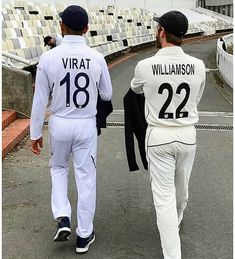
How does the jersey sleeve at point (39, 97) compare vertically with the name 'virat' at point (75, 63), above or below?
below

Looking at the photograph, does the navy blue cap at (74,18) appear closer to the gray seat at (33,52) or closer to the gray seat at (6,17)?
the gray seat at (33,52)

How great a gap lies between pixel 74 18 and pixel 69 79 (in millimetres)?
470

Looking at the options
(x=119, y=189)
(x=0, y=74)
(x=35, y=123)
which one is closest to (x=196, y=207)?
(x=119, y=189)

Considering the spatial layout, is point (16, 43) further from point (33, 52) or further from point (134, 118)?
point (134, 118)

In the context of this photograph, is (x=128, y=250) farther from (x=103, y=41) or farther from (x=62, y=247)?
(x=103, y=41)

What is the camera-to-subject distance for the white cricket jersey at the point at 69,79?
341cm

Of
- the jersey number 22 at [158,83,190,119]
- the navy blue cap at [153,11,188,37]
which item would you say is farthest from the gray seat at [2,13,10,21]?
the jersey number 22 at [158,83,190,119]

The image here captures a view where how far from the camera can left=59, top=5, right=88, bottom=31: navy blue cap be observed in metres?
3.39

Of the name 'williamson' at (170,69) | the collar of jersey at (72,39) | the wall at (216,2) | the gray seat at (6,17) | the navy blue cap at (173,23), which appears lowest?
the wall at (216,2)

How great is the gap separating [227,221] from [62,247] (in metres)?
1.61

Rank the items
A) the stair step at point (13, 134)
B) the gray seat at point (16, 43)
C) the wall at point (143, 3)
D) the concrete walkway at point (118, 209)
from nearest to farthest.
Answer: the concrete walkway at point (118, 209)
the stair step at point (13, 134)
the gray seat at point (16, 43)
the wall at point (143, 3)

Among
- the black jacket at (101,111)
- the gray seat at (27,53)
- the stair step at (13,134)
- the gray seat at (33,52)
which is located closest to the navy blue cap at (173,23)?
the black jacket at (101,111)

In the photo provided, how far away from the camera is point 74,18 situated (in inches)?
134

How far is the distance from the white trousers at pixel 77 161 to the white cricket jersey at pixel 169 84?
1.84 feet
